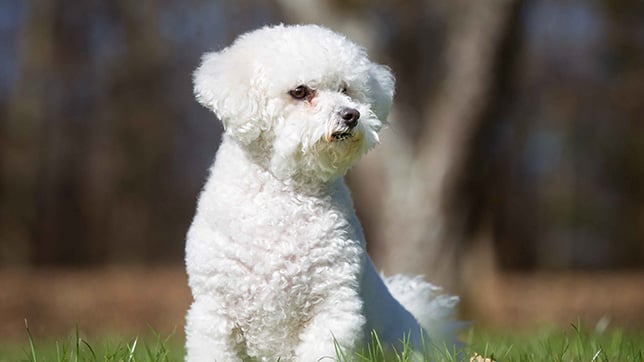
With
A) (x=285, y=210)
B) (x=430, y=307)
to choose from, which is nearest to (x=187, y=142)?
(x=430, y=307)

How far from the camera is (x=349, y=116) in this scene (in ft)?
11.5

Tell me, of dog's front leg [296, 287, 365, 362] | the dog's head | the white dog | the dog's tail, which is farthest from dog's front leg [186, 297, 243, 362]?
the dog's tail

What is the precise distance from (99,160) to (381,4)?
31.3 ft

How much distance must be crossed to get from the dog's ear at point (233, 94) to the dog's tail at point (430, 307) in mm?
1279

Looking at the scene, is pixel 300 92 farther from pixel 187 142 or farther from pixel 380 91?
pixel 187 142

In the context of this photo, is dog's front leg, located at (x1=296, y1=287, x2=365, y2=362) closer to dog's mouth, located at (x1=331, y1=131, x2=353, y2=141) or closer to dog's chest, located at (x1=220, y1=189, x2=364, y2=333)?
dog's chest, located at (x1=220, y1=189, x2=364, y2=333)

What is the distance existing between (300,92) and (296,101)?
0.04 meters

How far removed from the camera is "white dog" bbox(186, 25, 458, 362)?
343cm

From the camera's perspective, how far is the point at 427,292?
457 centimetres

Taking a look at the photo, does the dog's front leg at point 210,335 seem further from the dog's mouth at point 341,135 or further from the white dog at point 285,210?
the dog's mouth at point 341,135

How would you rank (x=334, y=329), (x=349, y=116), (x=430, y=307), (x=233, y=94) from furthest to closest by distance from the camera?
(x=430, y=307) → (x=233, y=94) → (x=349, y=116) → (x=334, y=329)

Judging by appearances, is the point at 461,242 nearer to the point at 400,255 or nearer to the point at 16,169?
the point at 400,255

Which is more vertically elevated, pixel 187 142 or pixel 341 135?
pixel 187 142

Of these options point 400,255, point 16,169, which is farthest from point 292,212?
point 16,169
